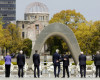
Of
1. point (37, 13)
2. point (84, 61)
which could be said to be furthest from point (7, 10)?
point (84, 61)

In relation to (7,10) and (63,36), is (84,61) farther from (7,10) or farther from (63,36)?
(7,10)

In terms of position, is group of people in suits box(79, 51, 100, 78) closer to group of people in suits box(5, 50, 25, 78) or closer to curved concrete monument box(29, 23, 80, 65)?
group of people in suits box(5, 50, 25, 78)

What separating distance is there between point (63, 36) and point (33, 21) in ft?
294

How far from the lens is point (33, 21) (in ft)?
434

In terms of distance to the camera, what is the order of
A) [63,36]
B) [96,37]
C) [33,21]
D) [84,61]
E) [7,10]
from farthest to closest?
1. [7,10]
2. [33,21]
3. [96,37]
4. [63,36]
5. [84,61]

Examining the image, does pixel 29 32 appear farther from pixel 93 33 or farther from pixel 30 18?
pixel 93 33

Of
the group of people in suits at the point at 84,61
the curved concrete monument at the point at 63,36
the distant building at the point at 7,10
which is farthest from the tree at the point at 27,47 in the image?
the group of people in suits at the point at 84,61

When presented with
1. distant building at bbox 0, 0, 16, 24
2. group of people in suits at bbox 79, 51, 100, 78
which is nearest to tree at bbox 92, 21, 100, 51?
group of people in suits at bbox 79, 51, 100, 78

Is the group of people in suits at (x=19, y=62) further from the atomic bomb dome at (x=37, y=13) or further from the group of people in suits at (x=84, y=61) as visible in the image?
the atomic bomb dome at (x=37, y=13)

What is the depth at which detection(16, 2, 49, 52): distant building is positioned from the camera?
402 ft

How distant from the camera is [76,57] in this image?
139 ft

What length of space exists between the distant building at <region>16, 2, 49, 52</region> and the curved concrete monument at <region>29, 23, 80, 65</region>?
75.9 metres

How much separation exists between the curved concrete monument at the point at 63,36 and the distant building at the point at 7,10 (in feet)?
402

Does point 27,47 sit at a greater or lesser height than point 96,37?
lesser
